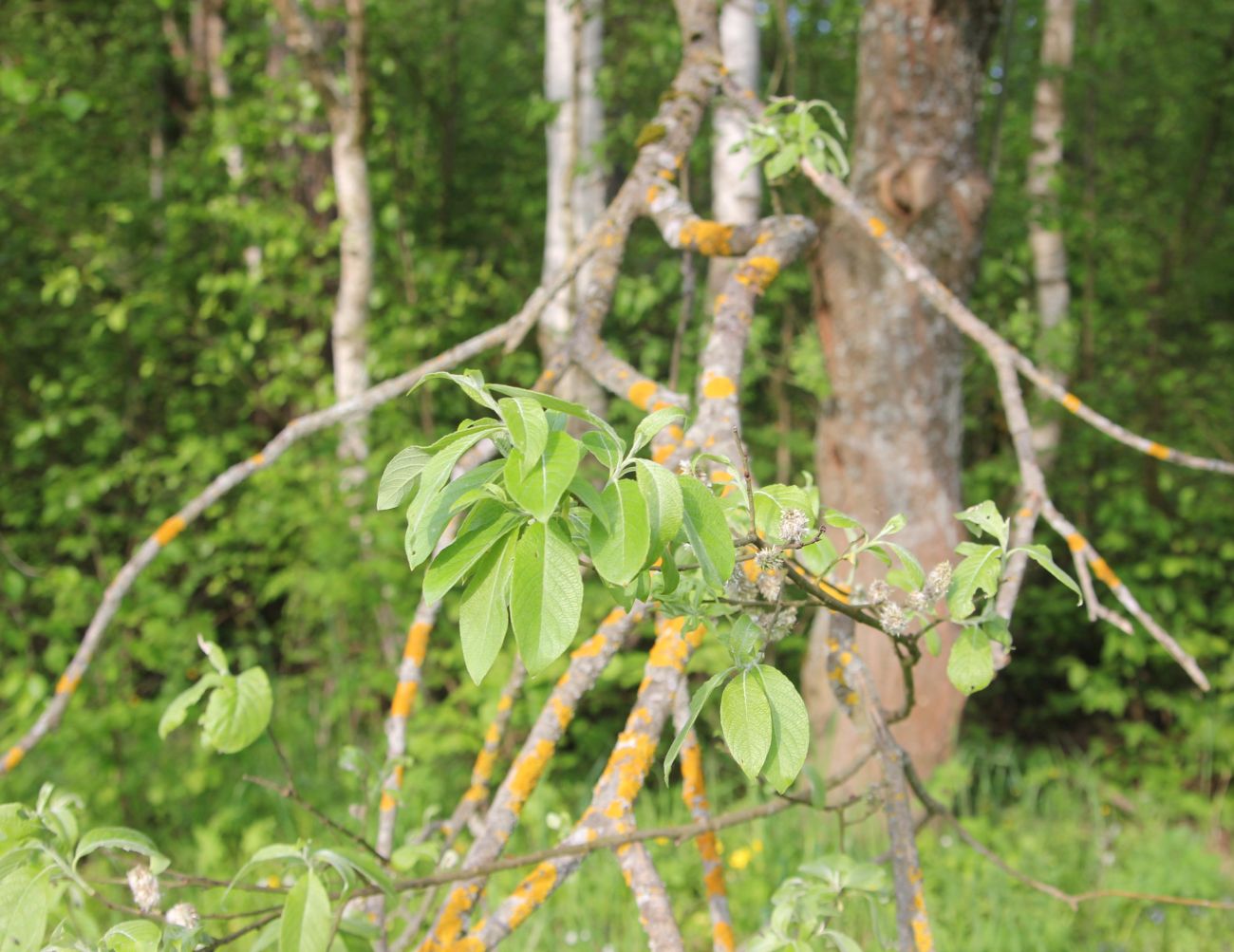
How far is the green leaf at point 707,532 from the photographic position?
59 cm

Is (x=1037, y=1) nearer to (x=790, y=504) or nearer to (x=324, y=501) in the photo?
(x=324, y=501)

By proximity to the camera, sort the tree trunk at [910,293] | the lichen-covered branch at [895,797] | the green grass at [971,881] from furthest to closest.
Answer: the tree trunk at [910,293] < the green grass at [971,881] < the lichen-covered branch at [895,797]

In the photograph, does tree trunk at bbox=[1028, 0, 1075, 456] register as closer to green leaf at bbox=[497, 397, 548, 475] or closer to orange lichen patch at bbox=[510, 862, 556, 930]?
orange lichen patch at bbox=[510, 862, 556, 930]

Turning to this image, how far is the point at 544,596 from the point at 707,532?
0.39ft

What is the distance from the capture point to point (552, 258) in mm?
3930

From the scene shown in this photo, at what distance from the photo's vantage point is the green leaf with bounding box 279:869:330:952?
74 cm

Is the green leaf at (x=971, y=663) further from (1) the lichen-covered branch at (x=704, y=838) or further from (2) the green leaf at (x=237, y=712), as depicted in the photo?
(2) the green leaf at (x=237, y=712)

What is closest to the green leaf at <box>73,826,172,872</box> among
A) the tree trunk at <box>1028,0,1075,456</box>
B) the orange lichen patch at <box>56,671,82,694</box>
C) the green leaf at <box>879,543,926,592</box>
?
the orange lichen patch at <box>56,671,82,694</box>

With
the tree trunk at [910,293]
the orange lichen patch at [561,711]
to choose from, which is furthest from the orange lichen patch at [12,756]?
the tree trunk at [910,293]

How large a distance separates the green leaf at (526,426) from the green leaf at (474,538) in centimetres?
7

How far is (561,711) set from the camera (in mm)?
1084

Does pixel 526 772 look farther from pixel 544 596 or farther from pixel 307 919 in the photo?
pixel 544 596

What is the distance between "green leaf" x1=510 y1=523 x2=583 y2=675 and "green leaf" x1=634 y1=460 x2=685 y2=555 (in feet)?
0.19

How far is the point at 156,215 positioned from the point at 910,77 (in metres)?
4.54
